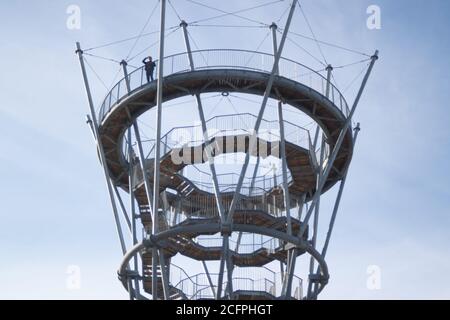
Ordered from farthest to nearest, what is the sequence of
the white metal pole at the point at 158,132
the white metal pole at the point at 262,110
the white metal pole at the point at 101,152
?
the white metal pole at the point at 101,152 < the white metal pole at the point at 158,132 < the white metal pole at the point at 262,110

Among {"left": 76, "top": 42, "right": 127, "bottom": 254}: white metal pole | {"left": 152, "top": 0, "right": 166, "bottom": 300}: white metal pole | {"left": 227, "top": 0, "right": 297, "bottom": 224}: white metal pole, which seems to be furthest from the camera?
{"left": 76, "top": 42, "right": 127, "bottom": 254}: white metal pole

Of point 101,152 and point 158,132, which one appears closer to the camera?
point 158,132

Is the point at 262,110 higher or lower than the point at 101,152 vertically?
higher

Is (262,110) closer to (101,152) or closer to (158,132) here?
(158,132)

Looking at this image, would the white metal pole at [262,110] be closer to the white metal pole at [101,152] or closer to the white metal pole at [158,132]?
the white metal pole at [158,132]

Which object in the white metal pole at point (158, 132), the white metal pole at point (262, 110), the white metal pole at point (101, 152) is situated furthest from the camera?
the white metal pole at point (101, 152)

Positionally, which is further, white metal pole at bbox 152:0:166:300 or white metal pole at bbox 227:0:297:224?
white metal pole at bbox 152:0:166:300

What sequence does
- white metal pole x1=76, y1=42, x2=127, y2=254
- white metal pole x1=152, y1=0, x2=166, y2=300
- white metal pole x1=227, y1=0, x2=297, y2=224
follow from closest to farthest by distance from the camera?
white metal pole x1=227, y1=0, x2=297, y2=224, white metal pole x1=152, y1=0, x2=166, y2=300, white metal pole x1=76, y1=42, x2=127, y2=254

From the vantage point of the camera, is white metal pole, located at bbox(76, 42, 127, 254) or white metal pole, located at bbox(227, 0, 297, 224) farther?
white metal pole, located at bbox(76, 42, 127, 254)

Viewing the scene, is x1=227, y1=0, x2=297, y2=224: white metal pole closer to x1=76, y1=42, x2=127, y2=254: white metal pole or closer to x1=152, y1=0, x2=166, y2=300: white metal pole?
x1=152, y1=0, x2=166, y2=300: white metal pole

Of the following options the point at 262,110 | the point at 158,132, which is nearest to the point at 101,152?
the point at 158,132

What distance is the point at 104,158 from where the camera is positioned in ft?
113
